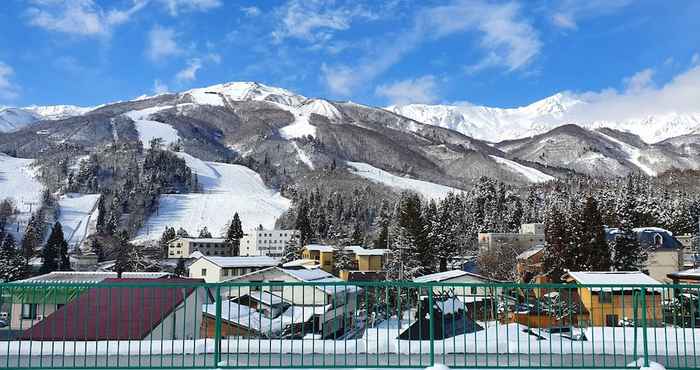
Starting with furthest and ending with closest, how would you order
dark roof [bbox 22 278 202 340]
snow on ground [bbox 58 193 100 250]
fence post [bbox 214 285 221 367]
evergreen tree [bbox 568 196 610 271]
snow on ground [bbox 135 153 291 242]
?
snow on ground [bbox 135 153 291 242], snow on ground [bbox 58 193 100 250], evergreen tree [bbox 568 196 610 271], dark roof [bbox 22 278 202 340], fence post [bbox 214 285 221 367]

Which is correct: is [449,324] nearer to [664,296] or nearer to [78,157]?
[664,296]

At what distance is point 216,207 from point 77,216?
32.1 metres

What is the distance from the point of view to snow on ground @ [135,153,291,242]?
126 metres

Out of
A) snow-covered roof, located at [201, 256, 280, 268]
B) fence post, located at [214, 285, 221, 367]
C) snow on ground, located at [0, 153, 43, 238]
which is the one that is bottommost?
snow-covered roof, located at [201, 256, 280, 268]

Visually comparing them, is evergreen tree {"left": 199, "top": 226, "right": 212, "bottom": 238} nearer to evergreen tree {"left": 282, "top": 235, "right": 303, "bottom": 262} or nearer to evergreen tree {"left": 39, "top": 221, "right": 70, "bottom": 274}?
evergreen tree {"left": 39, "top": 221, "right": 70, "bottom": 274}

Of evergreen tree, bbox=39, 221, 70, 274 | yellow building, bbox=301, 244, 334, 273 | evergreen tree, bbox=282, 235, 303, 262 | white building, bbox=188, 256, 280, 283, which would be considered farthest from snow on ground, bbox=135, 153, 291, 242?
white building, bbox=188, 256, 280, 283

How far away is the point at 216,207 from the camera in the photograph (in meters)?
140

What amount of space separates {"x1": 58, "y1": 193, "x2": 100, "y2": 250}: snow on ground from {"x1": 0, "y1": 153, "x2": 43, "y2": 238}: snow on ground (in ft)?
21.0

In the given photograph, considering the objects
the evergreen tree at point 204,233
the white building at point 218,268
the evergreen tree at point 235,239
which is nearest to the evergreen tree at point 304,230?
the evergreen tree at point 235,239

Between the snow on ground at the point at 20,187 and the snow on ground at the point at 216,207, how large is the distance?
2518cm

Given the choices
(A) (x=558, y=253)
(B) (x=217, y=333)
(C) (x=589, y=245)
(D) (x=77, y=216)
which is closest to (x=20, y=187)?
(D) (x=77, y=216)

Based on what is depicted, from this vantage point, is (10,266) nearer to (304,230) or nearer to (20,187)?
(304,230)

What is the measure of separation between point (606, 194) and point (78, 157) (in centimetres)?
16508

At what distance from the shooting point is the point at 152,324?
1090 centimetres
